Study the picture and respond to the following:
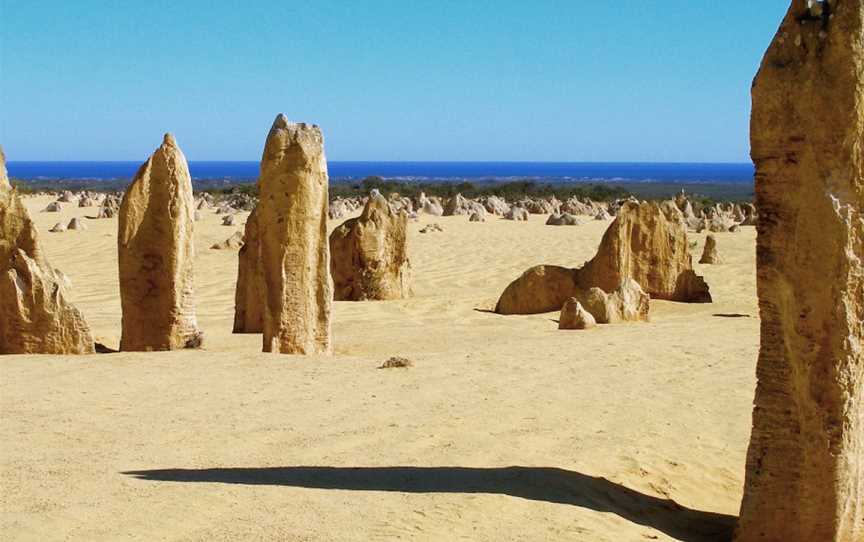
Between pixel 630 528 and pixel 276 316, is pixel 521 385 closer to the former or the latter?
pixel 276 316

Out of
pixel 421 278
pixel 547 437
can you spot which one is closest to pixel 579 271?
pixel 421 278

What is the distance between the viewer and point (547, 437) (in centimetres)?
646

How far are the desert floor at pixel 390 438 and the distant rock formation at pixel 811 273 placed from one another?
652 millimetres

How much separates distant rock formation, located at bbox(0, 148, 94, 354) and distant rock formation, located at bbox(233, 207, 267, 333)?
1.96m

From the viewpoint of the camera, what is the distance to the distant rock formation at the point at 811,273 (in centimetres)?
484

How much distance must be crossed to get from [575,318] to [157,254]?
433cm

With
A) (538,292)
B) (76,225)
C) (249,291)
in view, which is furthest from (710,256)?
(76,225)

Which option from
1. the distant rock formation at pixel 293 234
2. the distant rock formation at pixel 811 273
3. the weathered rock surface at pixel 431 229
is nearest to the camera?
the distant rock formation at pixel 811 273

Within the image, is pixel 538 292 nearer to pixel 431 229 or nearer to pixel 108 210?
pixel 431 229

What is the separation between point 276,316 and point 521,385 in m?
2.05

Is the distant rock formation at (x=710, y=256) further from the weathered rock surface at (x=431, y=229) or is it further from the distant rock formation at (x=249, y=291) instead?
the distant rock formation at (x=249, y=291)

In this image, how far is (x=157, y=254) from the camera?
8.76m

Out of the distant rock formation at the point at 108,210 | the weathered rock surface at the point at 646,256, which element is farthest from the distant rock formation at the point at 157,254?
the distant rock formation at the point at 108,210

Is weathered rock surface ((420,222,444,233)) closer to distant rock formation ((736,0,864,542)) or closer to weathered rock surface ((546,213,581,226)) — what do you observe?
weathered rock surface ((546,213,581,226))
